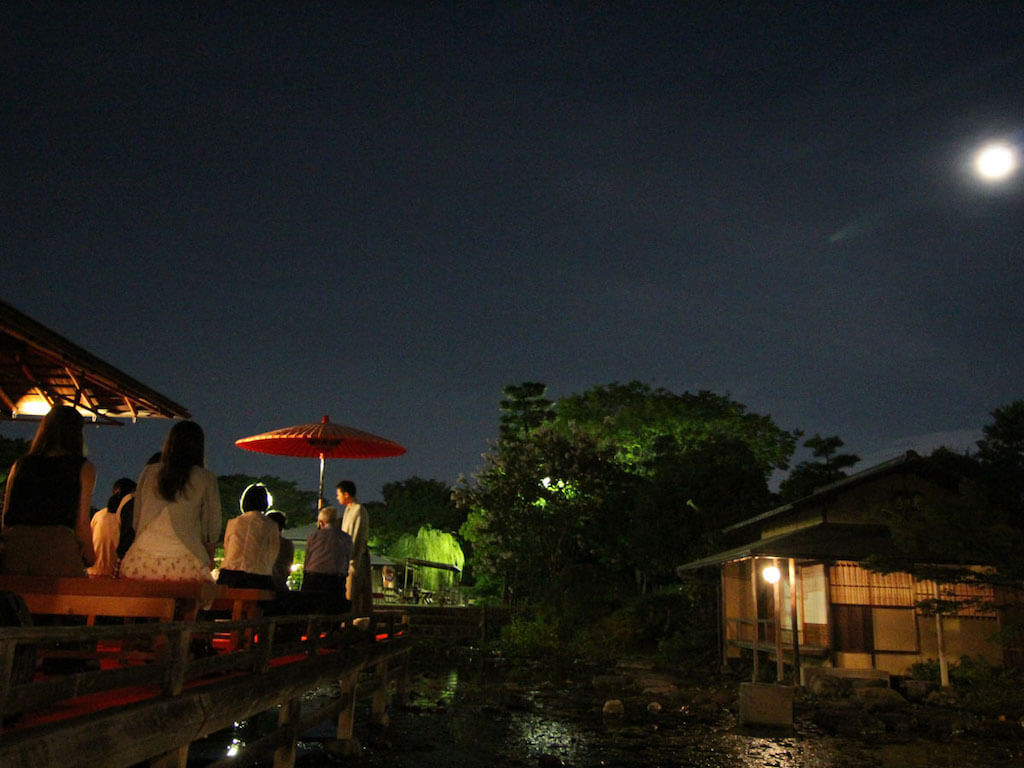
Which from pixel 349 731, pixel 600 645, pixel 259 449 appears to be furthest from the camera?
pixel 600 645

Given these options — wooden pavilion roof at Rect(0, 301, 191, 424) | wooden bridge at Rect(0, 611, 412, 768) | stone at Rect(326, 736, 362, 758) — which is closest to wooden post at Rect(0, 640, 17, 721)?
wooden bridge at Rect(0, 611, 412, 768)

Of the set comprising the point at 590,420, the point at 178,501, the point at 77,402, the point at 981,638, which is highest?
the point at 590,420

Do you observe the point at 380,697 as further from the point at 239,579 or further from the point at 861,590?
the point at 861,590

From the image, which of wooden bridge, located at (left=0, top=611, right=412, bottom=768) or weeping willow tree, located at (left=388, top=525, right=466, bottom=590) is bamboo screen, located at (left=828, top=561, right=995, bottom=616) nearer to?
wooden bridge, located at (left=0, top=611, right=412, bottom=768)

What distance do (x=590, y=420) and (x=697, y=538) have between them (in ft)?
37.9

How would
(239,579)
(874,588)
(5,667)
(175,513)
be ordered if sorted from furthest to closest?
(874,588) < (239,579) < (175,513) < (5,667)

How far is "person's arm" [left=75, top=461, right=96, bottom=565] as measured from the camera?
15.1 ft

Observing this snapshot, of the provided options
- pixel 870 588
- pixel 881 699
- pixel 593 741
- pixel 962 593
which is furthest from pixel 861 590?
pixel 593 741

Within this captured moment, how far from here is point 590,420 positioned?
38.4m

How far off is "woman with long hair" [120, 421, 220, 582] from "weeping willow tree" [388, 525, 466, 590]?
3478 cm

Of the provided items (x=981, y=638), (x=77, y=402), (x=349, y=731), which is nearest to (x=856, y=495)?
(x=981, y=638)

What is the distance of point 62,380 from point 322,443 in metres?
4.13

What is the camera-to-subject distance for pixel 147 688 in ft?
16.5

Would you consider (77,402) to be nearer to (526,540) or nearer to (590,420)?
(526,540)
